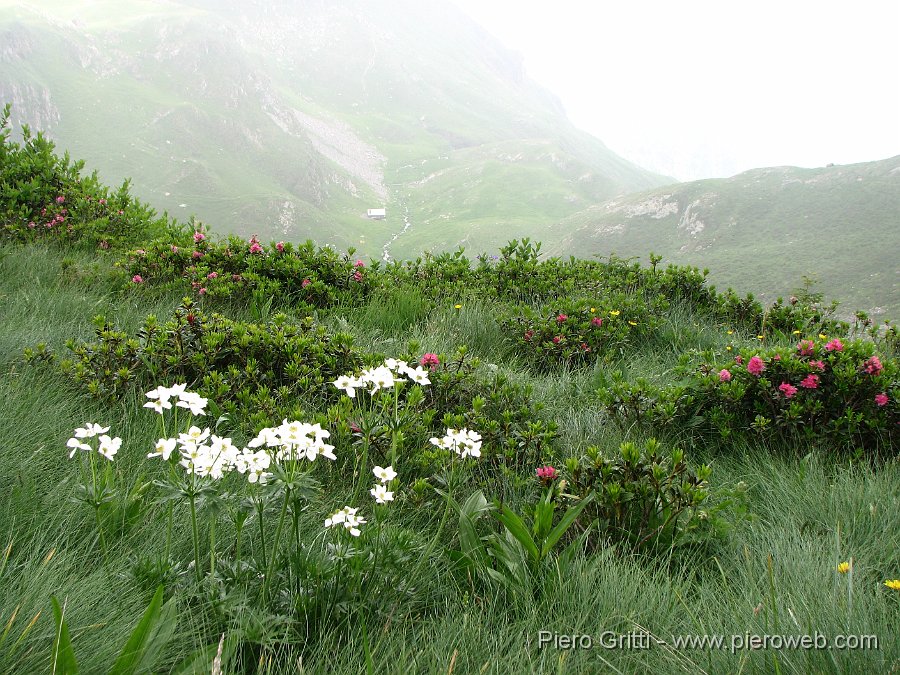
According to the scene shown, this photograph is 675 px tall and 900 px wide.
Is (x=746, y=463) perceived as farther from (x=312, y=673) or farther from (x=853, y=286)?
(x=853, y=286)

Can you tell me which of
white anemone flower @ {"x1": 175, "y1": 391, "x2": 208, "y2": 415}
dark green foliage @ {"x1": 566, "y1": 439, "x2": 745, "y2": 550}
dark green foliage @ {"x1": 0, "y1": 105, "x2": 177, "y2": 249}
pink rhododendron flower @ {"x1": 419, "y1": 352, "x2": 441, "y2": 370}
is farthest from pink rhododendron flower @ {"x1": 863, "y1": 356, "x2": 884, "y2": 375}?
dark green foliage @ {"x1": 0, "y1": 105, "x2": 177, "y2": 249}

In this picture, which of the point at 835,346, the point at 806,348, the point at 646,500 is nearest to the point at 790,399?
the point at 806,348

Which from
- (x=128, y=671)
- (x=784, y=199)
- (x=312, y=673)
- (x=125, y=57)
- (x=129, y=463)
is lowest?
(x=129, y=463)

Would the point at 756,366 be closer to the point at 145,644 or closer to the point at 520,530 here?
the point at 520,530

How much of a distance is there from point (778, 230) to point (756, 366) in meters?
35.5

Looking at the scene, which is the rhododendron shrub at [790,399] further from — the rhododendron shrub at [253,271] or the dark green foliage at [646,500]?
the rhododendron shrub at [253,271]

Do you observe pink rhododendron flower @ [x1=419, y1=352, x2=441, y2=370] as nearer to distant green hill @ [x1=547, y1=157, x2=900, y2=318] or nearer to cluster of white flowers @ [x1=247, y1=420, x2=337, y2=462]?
cluster of white flowers @ [x1=247, y1=420, x2=337, y2=462]

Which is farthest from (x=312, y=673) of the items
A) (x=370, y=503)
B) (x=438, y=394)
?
(x=438, y=394)

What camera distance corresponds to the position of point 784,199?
1544 inches

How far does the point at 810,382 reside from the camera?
144 inches

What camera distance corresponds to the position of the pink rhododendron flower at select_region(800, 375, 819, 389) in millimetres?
3670

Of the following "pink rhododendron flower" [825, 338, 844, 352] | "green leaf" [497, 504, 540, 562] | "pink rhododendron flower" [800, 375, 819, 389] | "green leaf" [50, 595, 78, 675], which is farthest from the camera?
"pink rhododendron flower" [825, 338, 844, 352]

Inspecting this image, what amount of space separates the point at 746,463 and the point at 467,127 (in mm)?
179427

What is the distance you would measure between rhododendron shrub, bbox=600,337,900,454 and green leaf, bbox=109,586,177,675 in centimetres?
294
